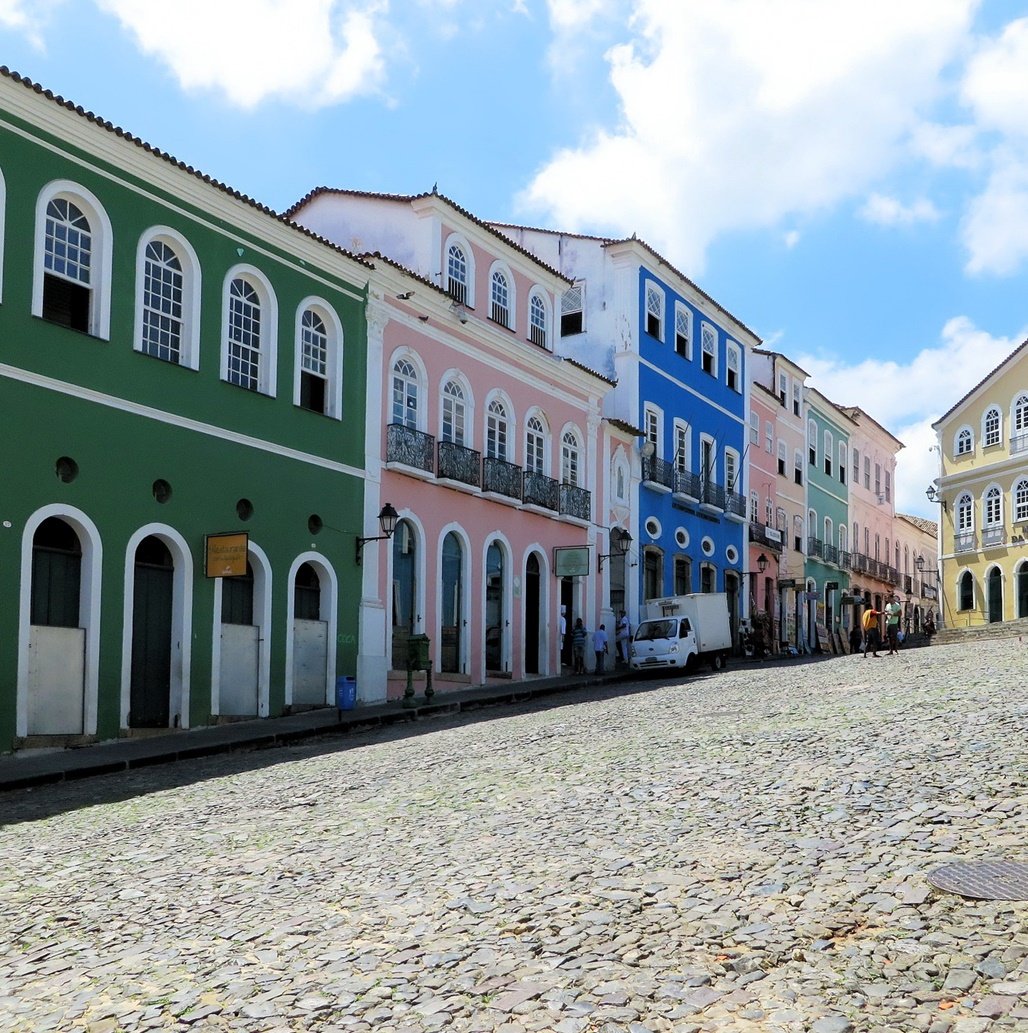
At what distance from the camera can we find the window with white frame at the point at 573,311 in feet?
118

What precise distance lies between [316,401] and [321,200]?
287 inches

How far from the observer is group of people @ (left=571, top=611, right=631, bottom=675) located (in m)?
30.5

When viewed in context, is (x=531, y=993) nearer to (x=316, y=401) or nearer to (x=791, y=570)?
(x=316, y=401)

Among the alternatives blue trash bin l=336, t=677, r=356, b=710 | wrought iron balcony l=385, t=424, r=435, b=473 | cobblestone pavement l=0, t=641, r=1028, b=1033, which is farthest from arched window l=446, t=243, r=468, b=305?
cobblestone pavement l=0, t=641, r=1028, b=1033

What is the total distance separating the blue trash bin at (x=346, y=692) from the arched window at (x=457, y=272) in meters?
9.17

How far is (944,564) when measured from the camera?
51094mm

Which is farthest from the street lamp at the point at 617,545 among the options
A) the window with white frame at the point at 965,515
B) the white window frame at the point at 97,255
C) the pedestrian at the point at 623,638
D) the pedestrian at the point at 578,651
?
the window with white frame at the point at 965,515

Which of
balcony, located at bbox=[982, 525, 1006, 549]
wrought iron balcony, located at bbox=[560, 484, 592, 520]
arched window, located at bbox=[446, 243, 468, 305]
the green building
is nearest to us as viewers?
the green building

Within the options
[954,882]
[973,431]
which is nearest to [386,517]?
[954,882]

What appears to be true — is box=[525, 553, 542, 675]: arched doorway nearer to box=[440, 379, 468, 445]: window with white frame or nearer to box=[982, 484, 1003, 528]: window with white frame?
box=[440, 379, 468, 445]: window with white frame

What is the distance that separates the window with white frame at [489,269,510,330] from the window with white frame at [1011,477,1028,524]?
86.9 ft

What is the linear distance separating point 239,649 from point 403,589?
4979 mm

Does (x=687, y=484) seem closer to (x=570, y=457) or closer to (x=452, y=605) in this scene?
(x=570, y=457)

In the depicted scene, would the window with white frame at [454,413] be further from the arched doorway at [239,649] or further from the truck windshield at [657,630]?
the arched doorway at [239,649]
